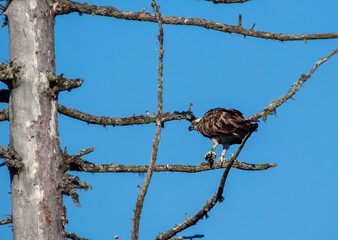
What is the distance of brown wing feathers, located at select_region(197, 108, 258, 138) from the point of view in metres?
10.0

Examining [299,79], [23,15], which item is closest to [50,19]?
[23,15]

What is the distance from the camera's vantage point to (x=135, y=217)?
3.40 m

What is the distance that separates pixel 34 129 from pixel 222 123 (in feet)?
18.4

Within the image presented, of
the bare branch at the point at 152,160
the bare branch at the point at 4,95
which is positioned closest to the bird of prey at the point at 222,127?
the bare branch at the point at 4,95

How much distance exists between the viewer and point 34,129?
5492 millimetres

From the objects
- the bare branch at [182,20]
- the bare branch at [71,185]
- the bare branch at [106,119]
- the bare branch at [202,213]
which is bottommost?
the bare branch at [202,213]

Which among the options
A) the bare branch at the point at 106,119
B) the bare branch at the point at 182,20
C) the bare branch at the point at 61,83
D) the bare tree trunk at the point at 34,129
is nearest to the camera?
the bare tree trunk at the point at 34,129

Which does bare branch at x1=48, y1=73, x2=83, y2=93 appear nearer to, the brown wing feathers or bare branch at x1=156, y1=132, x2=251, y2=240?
bare branch at x1=156, y1=132, x2=251, y2=240

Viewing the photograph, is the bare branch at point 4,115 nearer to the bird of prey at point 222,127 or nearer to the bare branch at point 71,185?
the bare branch at point 71,185

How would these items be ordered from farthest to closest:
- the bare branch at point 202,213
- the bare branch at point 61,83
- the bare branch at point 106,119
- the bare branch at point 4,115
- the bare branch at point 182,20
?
the bare branch at point 106,119 < the bare branch at point 182,20 < the bare branch at point 4,115 < the bare branch at point 61,83 < the bare branch at point 202,213

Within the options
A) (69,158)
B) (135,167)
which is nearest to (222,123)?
(135,167)

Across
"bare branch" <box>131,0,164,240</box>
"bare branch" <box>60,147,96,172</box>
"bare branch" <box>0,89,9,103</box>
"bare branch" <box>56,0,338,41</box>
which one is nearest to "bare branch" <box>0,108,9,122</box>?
"bare branch" <box>0,89,9,103</box>

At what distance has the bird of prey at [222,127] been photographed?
10.1m

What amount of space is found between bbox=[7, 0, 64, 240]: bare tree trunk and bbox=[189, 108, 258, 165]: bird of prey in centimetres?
457
